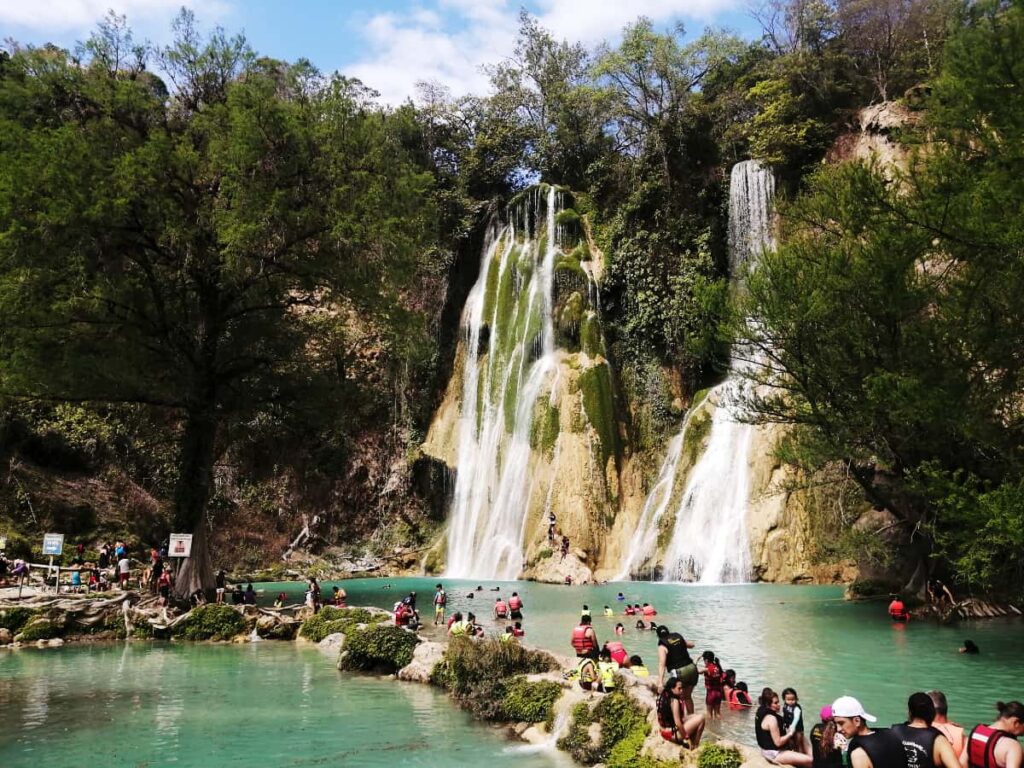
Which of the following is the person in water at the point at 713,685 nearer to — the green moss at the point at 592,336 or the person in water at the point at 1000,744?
the person in water at the point at 1000,744

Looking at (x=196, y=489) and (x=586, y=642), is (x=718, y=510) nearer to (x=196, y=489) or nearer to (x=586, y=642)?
(x=196, y=489)

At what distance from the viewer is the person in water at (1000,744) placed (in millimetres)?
5461

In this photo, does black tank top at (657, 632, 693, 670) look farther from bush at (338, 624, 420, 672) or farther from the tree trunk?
the tree trunk

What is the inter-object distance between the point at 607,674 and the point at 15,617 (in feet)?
48.9

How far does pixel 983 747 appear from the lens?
5637 mm

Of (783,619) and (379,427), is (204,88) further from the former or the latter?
(379,427)

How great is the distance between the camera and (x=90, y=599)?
781 inches

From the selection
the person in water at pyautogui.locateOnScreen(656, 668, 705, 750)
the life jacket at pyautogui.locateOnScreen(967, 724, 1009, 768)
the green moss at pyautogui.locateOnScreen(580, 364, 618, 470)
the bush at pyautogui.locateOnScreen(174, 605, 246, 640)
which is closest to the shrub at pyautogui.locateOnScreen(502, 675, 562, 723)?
the person in water at pyautogui.locateOnScreen(656, 668, 705, 750)

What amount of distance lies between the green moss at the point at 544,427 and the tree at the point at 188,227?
13129 mm

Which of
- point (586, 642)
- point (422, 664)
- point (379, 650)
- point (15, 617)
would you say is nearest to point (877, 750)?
point (586, 642)

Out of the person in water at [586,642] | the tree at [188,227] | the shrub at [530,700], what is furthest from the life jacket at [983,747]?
the tree at [188,227]

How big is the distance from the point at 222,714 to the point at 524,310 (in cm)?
3045

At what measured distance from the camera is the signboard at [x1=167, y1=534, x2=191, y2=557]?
20125 millimetres

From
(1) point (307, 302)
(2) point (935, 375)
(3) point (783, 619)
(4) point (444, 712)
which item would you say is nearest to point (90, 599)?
(1) point (307, 302)
